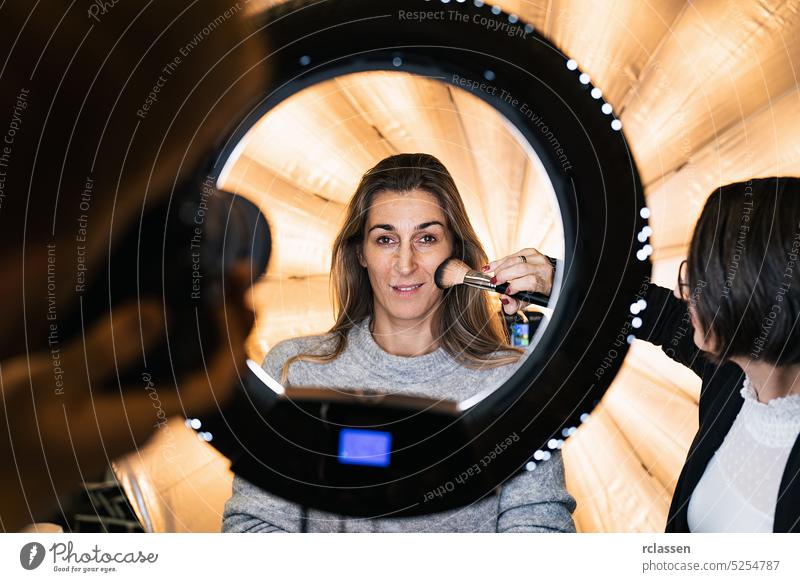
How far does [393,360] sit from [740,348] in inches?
13.2

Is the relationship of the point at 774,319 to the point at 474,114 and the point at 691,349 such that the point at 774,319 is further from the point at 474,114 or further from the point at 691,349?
the point at 474,114

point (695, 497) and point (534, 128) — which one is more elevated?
point (534, 128)

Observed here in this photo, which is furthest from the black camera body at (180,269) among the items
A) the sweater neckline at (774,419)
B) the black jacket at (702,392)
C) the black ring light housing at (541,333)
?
the sweater neckline at (774,419)

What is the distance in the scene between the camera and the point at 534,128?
0.62 m

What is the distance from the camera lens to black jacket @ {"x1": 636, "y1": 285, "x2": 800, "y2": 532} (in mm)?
654

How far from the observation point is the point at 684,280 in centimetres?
65

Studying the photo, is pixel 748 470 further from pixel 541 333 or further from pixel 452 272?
pixel 452 272

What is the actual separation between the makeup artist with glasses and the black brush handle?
0.33 ft

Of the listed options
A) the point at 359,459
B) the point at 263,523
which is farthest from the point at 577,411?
the point at 263,523

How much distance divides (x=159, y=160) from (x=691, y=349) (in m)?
0.54

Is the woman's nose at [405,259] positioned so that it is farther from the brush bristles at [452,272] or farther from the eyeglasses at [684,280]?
the eyeglasses at [684,280]

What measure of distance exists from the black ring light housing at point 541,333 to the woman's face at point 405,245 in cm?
11

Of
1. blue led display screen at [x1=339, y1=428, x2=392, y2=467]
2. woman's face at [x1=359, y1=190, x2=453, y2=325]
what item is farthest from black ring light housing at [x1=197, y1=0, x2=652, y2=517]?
woman's face at [x1=359, y1=190, x2=453, y2=325]

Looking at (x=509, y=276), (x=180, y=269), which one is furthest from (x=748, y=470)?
(x=180, y=269)
